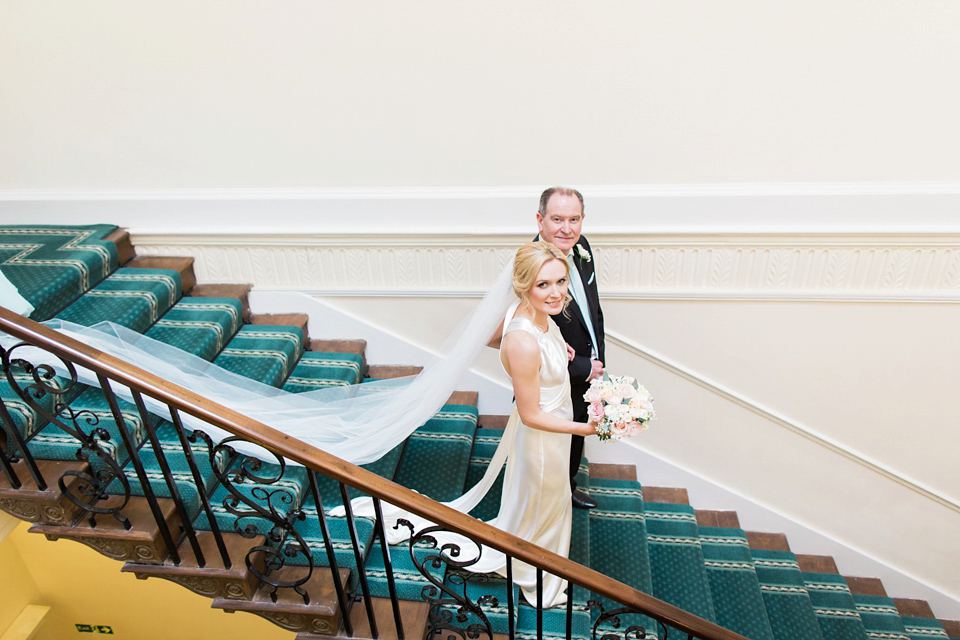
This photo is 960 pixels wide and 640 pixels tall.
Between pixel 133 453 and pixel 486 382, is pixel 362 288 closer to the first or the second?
pixel 486 382

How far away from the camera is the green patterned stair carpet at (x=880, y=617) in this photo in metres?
3.86

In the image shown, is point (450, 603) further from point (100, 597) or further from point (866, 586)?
point (866, 586)

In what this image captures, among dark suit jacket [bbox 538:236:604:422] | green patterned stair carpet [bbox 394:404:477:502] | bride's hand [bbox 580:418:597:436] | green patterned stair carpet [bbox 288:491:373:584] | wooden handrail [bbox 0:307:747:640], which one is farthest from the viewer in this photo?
green patterned stair carpet [bbox 394:404:477:502]

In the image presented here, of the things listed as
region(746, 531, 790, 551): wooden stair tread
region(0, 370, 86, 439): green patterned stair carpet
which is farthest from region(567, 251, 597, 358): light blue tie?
region(0, 370, 86, 439): green patterned stair carpet

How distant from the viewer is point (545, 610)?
2.94m

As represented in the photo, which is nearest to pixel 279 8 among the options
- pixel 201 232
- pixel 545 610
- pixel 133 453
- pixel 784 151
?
pixel 201 232

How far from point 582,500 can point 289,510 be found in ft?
5.68

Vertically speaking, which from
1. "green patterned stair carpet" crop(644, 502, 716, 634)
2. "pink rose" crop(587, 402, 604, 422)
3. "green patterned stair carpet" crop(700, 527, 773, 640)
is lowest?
"green patterned stair carpet" crop(700, 527, 773, 640)

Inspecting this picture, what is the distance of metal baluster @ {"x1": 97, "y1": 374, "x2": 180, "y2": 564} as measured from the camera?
88.0 inches

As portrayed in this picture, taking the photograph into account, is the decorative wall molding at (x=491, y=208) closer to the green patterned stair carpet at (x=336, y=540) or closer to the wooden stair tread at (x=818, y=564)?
the green patterned stair carpet at (x=336, y=540)

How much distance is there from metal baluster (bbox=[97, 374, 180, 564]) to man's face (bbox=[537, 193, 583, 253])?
1.76 metres

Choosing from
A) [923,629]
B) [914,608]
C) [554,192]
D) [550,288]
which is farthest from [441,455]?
[914,608]

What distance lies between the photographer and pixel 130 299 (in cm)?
357

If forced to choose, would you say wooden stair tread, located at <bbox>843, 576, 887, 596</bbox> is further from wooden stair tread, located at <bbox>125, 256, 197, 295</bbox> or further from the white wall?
wooden stair tread, located at <bbox>125, 256, 197, 295</bbox>
